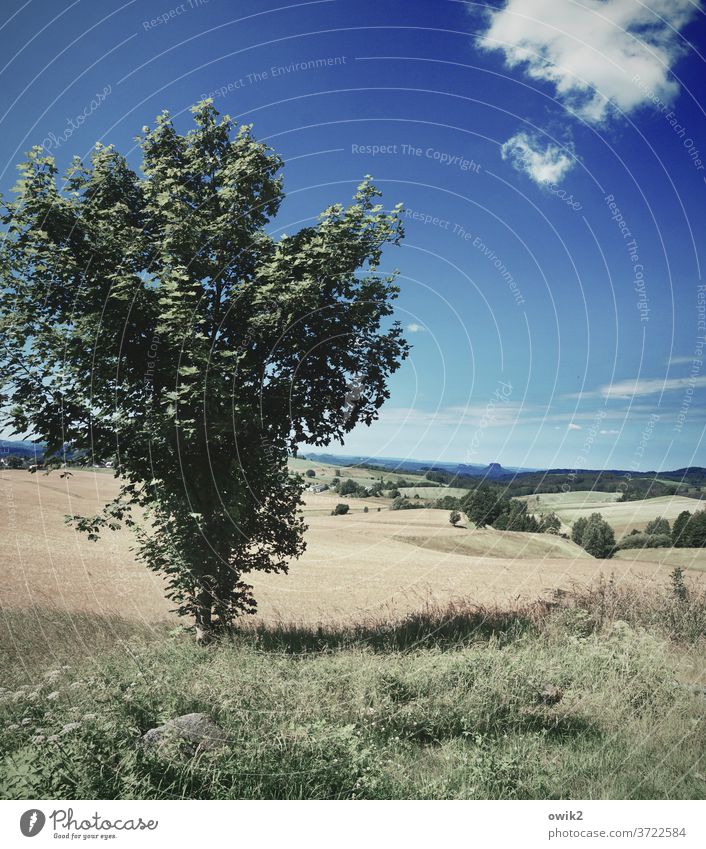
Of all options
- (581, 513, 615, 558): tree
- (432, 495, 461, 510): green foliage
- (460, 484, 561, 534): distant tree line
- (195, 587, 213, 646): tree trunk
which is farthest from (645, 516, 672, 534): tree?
(195, 587, 213, 646): tree trunk

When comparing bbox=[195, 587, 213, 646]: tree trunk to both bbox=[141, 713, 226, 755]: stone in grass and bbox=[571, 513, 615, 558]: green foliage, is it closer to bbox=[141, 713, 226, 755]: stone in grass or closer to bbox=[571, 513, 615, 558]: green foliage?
bbox=[141, 713, 226, 755]: stone in grass

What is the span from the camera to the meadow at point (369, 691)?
5398mm

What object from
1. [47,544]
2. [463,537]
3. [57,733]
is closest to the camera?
[57,733]

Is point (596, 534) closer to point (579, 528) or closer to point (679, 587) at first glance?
point (579, 528)

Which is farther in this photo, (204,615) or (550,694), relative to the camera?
(204,615)

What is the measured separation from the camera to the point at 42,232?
9508 mm

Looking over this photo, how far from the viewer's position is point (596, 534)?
2338cm

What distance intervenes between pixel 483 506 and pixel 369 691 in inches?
746

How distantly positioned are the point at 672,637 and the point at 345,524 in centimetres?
2700
